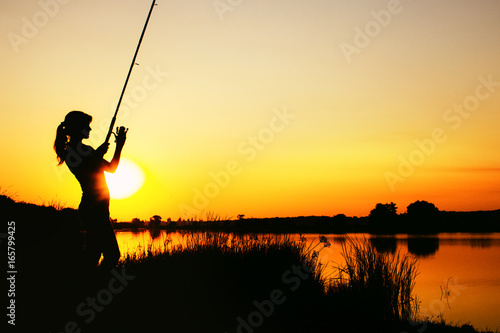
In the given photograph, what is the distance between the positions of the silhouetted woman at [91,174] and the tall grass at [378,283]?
558 centimetres

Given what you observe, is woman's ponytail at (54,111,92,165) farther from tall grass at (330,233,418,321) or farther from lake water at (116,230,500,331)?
tall grass at (330,233,418,321)

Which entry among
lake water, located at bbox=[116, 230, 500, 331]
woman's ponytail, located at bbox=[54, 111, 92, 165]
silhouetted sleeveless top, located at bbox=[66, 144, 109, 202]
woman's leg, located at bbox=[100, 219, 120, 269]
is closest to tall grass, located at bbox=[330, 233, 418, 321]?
lake water, located at bbox=[116, 230, 500, 331]

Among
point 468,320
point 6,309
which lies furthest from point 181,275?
point 468,320

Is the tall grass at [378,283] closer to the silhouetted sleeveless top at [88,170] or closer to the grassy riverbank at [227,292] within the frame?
the grassy riverbank at [227,292]

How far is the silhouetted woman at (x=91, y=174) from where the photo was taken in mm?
5949

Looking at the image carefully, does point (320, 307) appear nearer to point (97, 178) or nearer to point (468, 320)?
point (97, 178)

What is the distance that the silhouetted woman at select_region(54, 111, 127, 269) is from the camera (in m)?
5.95

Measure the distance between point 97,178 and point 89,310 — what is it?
2.19m

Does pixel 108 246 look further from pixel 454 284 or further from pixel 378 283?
pixel 454 284

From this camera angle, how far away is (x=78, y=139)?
6.11m

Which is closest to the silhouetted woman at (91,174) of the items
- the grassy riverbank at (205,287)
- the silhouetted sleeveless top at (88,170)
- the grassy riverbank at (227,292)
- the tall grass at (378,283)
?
the silhouetted sleeveless top at (88,170)

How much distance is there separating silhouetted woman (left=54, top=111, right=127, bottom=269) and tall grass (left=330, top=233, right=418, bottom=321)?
5.58m

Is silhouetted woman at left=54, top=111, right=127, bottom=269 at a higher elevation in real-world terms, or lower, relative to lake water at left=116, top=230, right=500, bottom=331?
higher

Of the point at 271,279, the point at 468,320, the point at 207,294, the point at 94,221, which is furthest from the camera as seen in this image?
the point at 468,320
